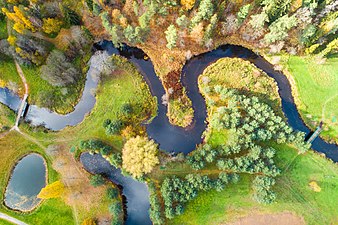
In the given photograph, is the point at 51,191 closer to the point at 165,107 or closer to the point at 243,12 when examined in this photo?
the point at 165,107

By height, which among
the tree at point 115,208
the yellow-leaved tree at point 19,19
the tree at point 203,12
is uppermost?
the yellow-leaved tree at point 19,19

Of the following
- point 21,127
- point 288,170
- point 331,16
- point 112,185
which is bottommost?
point 288,170

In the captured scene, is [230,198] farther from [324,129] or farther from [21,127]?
[21,127]

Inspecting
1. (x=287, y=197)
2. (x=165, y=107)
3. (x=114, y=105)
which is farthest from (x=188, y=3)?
(x=287, y=197)

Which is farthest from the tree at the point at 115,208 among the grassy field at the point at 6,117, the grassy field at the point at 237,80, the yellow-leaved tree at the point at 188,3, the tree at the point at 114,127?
the yellow-leaved tree at the point at 188,3

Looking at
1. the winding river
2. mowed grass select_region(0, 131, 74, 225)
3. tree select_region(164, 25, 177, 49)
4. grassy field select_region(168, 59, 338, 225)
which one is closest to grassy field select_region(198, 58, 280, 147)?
the winding river

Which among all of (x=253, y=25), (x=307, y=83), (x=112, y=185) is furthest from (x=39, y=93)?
(x=307, y=83)

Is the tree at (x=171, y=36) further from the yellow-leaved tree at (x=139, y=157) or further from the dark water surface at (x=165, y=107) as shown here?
the yellow-leaved tree at (x=139, y=157)
